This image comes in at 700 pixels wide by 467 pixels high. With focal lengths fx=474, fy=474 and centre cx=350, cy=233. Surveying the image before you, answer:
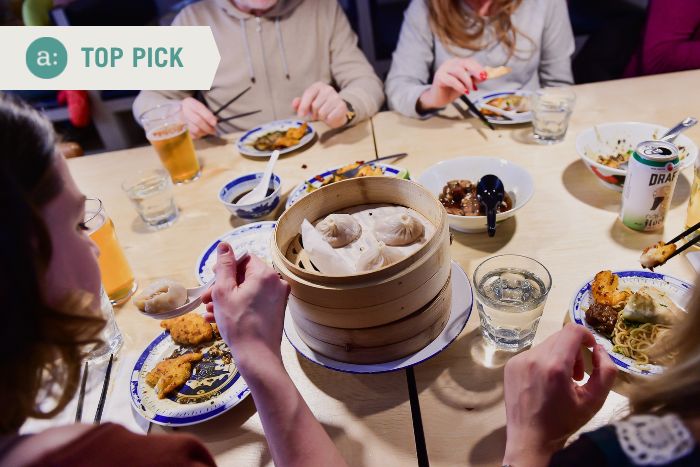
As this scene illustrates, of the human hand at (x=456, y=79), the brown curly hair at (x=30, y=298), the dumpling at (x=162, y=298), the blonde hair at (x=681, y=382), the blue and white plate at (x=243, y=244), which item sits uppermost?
the brown curly hair at (x=30, y=298)

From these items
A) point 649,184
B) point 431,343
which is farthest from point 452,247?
point 649,184

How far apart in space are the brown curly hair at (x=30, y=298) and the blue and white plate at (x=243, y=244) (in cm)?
60

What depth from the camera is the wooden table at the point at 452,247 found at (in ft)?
2.86

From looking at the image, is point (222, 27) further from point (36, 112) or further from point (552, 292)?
point (552, 292)

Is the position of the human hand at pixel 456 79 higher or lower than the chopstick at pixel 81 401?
higher

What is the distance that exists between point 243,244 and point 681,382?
1.10 m

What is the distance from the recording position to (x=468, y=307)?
1031 millimetres

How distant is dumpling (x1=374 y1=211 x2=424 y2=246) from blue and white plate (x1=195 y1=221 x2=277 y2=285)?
1.27 ft

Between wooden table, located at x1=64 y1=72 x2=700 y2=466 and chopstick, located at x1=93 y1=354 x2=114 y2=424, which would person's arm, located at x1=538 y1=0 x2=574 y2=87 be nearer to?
wooden table, located at x1=64 y1=72 x2=700 y2=466

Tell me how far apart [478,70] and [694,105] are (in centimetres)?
79

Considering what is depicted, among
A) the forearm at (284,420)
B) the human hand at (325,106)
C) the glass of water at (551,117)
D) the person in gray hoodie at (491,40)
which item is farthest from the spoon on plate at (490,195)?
the person in gray hoodie at (491,40)

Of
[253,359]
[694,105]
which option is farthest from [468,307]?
[694,105]

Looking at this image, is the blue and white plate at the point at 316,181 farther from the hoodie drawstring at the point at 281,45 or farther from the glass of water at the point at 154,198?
the hoodie drawstring at the point at 281,45

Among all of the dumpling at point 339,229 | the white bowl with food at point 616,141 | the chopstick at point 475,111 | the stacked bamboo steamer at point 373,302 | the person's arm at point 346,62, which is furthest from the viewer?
the person's arm at point 346,62
